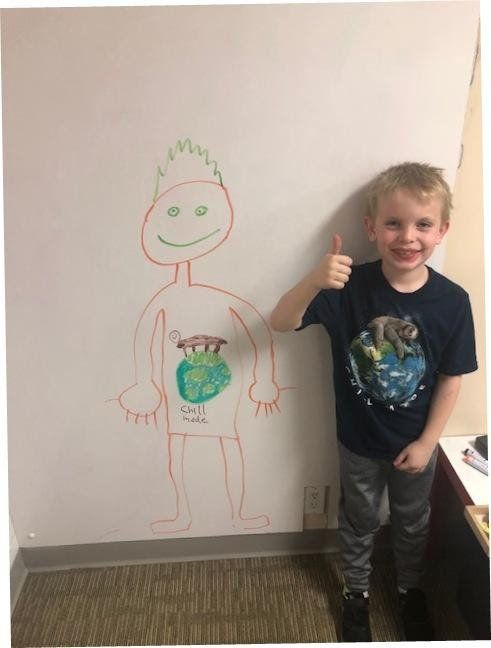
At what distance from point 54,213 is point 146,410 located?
0.49 m

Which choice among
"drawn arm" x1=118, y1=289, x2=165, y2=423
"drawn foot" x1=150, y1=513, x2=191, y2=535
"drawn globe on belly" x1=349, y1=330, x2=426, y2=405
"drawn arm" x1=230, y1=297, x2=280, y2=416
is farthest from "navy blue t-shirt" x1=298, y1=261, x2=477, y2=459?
"drawn foot" x1=150, y1=513, x2=191, y2=535

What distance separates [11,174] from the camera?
1000 millimetres

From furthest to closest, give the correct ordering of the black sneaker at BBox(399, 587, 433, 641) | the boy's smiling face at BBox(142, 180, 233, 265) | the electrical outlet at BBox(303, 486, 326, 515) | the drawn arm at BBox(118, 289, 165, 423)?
the electrical outlet at BBox(303, 486, 326, 515) → the black sneaker at BBox(399, 587, 433, 641) → the drawn arm at BBox(118, 289, 165, 423) → the boy's smiling face at BBox(142, 180, 233, 265)

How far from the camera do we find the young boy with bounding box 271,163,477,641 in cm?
97

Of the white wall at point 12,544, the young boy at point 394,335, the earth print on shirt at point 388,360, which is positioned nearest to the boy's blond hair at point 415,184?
the young boy at point 394,335

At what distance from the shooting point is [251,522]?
1387 millimetres

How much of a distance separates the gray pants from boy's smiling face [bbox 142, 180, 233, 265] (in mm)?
582

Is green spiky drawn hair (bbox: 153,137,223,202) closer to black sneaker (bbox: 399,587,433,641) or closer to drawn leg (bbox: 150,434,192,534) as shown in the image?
drawn leg (bbox: 150,434,192,534)

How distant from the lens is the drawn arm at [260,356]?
1130 mm

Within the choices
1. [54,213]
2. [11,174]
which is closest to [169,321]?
[54,213]

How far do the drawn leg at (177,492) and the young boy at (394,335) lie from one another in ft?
1.30

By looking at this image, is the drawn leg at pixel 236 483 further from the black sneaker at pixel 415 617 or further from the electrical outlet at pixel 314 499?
the black sneaker at pixel 415 617

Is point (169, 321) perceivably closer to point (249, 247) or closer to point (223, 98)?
point (249, 247)

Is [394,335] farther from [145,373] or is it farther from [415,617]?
[415,617]
